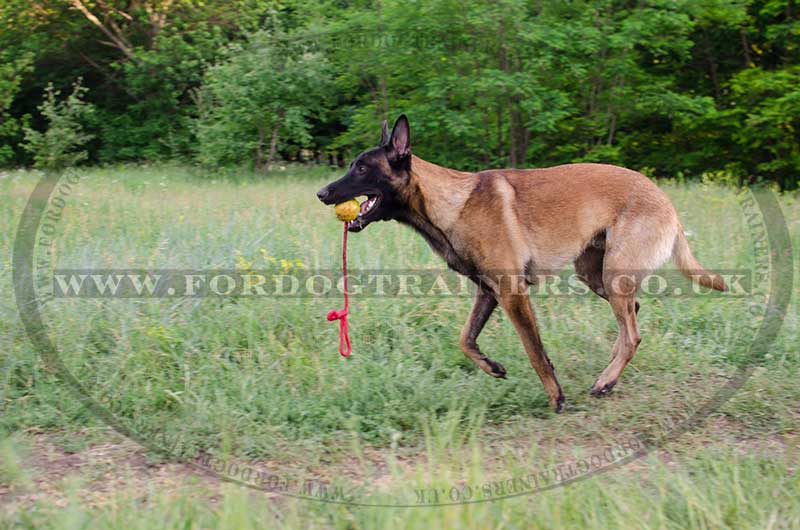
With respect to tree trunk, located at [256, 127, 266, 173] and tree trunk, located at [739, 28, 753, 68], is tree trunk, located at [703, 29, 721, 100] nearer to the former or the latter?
tree trunk, located at [739, 28, 753, 68]

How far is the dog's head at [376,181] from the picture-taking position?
4551mm

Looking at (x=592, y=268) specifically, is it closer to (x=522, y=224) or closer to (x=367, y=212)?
(x=522, y=224)

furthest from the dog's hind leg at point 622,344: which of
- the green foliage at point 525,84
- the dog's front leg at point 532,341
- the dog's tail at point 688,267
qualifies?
the green foliage at point 525,84

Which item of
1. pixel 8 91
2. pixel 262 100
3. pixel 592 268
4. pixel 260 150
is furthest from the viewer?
pixel 8 91

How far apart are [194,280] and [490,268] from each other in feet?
8.22

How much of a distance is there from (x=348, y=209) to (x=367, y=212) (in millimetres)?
156

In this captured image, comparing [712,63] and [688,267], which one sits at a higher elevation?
[712,63]

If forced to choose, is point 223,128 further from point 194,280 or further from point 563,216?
point 563,216

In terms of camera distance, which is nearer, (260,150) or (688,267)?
(688,267)

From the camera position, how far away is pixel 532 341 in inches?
175

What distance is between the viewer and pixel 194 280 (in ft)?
18.8

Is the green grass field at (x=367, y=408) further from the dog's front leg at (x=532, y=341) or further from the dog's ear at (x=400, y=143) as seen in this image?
the dog's ear at (x=400, y=143)

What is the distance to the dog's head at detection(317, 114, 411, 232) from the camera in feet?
14.9

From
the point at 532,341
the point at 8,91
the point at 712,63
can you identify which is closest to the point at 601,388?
the point at 532,341
